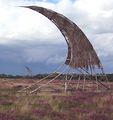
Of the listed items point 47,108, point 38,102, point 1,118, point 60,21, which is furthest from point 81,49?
point 1,118

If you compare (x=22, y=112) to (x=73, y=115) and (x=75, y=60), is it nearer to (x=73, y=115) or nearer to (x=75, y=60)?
(x=73, y=115)

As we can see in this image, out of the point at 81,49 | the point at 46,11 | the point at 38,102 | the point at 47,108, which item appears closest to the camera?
the point at 47,108

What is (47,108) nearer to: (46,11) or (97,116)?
(97,116)

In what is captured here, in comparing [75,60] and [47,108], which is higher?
[75,60]

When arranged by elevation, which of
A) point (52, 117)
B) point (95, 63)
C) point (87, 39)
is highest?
point (87, 39)

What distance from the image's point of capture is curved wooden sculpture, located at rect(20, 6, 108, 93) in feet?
73.2

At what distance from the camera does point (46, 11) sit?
21.9m

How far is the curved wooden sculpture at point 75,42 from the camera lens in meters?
22.3

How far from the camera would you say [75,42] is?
76.5 ft

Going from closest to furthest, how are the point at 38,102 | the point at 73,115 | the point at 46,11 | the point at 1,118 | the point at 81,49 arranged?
the point at 1,118
the point at 73,115
the point at 38,102
the point at 46,11
the point at 81,49

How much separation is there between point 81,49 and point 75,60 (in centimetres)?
151

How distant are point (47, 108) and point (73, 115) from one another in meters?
2.29

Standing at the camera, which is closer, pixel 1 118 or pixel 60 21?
pixel 1 118

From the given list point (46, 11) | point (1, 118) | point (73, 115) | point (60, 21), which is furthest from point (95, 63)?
point (1, 118)
